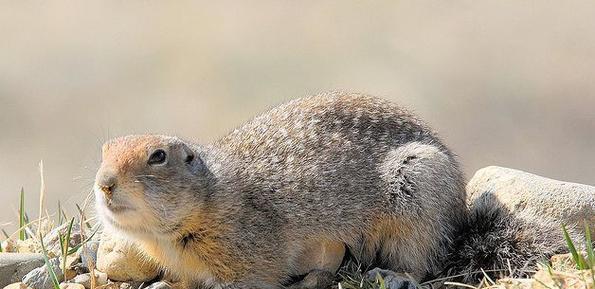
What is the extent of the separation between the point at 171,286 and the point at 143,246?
0.42 meters

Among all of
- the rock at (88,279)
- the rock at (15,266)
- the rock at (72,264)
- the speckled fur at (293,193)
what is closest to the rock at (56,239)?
the rock at (72,264)

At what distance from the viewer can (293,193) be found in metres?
8.73

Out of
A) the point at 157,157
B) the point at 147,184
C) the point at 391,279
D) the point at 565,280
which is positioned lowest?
the point at 391,279

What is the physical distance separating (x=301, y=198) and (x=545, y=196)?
6.48ft

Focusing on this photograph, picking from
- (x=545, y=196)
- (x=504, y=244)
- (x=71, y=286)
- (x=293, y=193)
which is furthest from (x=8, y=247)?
(x=545, y=196)

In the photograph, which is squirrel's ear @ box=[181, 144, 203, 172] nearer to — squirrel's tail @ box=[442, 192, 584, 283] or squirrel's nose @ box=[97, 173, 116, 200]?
squirrel's nose @ box=[97, 173, 116, 200]

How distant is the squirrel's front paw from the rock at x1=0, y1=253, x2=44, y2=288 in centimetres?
259

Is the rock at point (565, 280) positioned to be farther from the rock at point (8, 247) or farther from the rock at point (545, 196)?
the rock at point (8, 247)

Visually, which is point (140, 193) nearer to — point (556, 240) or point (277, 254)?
point (277, 254)

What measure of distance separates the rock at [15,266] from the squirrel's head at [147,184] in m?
1.02

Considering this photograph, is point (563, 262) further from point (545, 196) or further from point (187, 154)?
point (187, 154)

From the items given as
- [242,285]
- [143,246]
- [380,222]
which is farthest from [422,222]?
[143,246]

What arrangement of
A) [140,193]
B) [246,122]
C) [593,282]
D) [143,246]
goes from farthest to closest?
[246,122], [143,246], [140,193], [593,282]

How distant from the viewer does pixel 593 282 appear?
6.86 m
